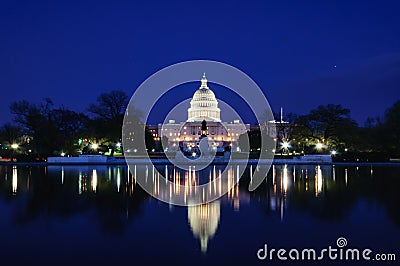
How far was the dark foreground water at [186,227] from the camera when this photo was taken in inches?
309

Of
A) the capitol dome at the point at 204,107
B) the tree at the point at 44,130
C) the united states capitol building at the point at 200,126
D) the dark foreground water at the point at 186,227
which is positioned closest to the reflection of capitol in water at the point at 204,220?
the dark foreground water at the point at 186,227

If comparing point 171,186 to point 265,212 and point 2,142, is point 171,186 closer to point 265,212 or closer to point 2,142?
point 265,212

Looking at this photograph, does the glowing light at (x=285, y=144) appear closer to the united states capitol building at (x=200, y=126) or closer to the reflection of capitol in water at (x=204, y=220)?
the reflection of capitol in water at (x=204, y=220)

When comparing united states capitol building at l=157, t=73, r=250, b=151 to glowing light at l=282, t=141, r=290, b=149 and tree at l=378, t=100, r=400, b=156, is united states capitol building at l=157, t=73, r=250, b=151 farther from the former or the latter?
tree at l=378, t=100, r=400, b=156

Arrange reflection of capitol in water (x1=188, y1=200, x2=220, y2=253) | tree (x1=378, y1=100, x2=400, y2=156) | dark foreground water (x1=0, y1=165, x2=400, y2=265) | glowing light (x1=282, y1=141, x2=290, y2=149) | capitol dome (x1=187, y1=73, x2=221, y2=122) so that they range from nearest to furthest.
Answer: dark foreground water (x1=0, y1=165, x2=400, y2=265) → reflection of capitol in water (x1=188, y1=200, x2=220, y2=253) → tree (x1=378, y1=100, x2=400, y2=156) → glowing light (x1=282, y1=141, x2=290, y2=149) → capitol dome (x1=187, y1=73, x2=221, y2=122)

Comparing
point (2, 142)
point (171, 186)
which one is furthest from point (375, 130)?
point (2, 142)

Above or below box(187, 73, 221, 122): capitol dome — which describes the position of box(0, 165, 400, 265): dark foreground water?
below

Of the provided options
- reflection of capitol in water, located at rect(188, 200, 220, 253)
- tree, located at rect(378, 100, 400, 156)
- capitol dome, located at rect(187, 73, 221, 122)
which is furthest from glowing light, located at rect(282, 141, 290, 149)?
capitol dome, located at rect(187, 73, 221, 122)

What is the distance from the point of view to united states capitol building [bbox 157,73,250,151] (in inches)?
4535

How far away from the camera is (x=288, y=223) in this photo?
1048 cm

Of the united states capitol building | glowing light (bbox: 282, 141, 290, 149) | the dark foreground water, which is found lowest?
the dark foreground water

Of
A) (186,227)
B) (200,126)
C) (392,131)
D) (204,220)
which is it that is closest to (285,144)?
(392,131)

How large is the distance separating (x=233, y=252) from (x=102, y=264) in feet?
7.96

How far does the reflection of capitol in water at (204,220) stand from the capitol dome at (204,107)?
10296 centimetres
